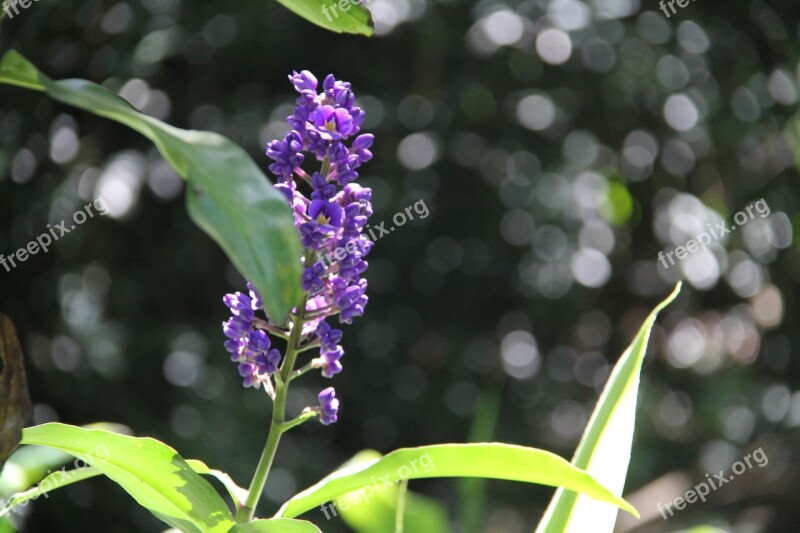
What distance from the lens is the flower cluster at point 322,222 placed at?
57cm

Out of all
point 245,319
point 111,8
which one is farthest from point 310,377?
point 245,319

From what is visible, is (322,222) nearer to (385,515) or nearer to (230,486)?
(230,486)

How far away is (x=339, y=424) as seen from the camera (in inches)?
86.3

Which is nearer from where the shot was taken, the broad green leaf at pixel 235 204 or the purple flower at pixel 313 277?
the broad green leaf at pixel 235 204

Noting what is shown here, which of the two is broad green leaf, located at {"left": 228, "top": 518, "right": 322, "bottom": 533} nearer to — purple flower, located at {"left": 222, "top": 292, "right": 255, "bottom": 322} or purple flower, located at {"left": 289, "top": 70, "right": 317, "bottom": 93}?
purple flower, located at {"left": 222, "top": 292, "right": 255, "bottom": 322}

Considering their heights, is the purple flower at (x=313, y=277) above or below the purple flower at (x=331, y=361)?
above

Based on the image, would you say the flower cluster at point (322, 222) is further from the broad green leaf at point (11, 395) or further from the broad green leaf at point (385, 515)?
the broad green leaf at point (385, 515)

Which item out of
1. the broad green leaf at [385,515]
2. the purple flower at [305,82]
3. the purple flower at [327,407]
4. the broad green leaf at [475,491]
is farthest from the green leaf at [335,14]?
the broad green leaf at [475,491]

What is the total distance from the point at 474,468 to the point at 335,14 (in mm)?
323

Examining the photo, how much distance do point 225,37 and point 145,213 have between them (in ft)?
1.55

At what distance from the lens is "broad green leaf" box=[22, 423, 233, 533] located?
1.69ft

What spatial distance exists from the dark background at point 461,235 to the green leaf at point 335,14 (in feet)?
4.58

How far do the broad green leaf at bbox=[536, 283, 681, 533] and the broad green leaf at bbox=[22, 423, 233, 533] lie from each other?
0.98 feet

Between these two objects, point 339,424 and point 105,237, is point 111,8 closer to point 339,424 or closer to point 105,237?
point 105,237
